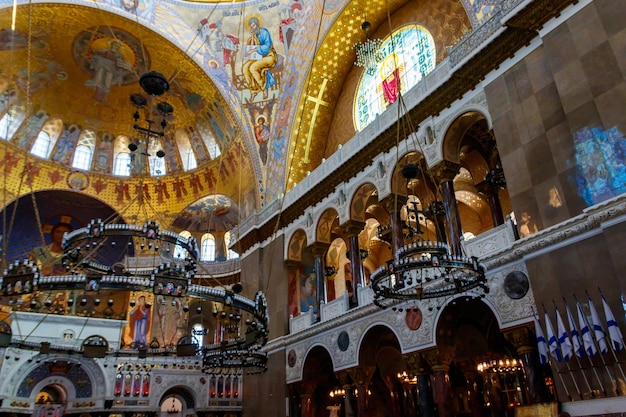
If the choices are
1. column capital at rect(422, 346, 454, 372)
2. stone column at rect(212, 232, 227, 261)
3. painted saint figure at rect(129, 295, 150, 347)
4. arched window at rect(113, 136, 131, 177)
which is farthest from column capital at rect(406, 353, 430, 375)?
arched window at rect(113, 136, 131, 177)

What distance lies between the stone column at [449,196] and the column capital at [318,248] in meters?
5.38

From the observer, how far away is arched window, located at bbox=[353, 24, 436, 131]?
1574 cm

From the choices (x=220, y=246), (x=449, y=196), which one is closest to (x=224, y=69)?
(x=220, y=246)

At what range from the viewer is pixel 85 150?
23.8 m

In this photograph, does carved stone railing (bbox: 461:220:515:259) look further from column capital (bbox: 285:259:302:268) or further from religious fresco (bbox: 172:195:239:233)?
religious fresco (bbox: 172:195:239:233)

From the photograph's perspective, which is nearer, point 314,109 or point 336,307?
point 336,307

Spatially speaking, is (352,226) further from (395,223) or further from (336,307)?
(336,307)

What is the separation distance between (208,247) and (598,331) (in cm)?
2002

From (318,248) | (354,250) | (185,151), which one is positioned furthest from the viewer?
(185,151)

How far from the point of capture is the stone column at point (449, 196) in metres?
11.6

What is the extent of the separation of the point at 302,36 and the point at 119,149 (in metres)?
11.2

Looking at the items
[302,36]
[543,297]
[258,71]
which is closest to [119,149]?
[258,71]

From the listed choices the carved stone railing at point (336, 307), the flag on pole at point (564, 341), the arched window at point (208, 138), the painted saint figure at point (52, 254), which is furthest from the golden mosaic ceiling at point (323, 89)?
the painted saint figure at point (52, 254)

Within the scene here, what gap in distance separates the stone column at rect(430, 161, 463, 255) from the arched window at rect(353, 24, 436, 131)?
3.62 m
